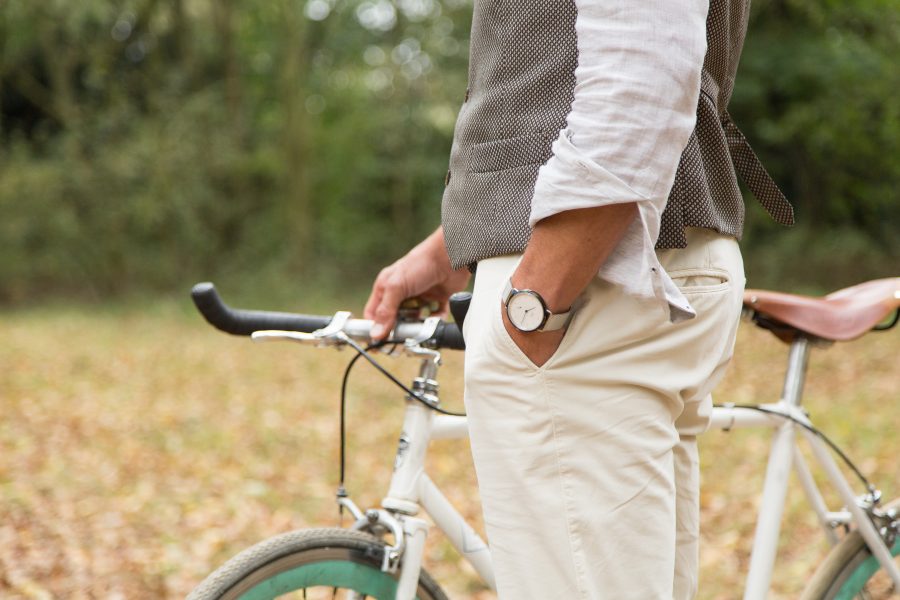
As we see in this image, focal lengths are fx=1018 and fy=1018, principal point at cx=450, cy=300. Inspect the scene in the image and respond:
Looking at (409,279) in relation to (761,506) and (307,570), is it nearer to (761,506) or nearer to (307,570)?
(307,570)

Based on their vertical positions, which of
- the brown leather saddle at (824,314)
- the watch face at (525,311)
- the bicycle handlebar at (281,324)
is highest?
the watch face at (525,311)

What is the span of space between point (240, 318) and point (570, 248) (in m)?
0.65

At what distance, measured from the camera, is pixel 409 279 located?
175 cm

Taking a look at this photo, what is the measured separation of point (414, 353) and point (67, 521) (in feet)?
13.2

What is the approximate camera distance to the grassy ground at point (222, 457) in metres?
4.38

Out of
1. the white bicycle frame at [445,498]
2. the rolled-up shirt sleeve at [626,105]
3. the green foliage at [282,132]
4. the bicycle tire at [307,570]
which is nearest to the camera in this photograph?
the rolled-up shirt sleeve at [626,105]

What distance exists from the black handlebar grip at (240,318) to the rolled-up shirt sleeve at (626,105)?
0.59 m

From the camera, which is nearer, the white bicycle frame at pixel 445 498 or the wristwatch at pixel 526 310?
the wristwatch at pixel 526 310

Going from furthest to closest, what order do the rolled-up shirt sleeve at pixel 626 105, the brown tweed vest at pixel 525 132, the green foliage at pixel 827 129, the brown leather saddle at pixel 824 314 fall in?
the green foliage at pixel 827 129, the brown leather saddle at pixel 824 314, the brown tweed vest at pixel 525 132, the rolled-up shirt sleeve at pixel 626 105

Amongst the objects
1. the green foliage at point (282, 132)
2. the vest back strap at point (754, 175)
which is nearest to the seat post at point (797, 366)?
the vest back strap at point (754, 175)

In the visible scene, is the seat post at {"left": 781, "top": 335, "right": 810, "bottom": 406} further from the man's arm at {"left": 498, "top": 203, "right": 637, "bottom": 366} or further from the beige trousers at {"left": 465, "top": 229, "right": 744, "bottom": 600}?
the man's arm at {"left": 498, "top": 203, "right": 637, "bottom": 366}

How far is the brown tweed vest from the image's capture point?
132cm

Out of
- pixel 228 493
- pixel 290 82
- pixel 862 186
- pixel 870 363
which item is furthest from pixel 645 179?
pixel 862 186

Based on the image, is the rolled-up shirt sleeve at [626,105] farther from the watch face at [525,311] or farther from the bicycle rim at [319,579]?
the bicycle rim at [319,579]
